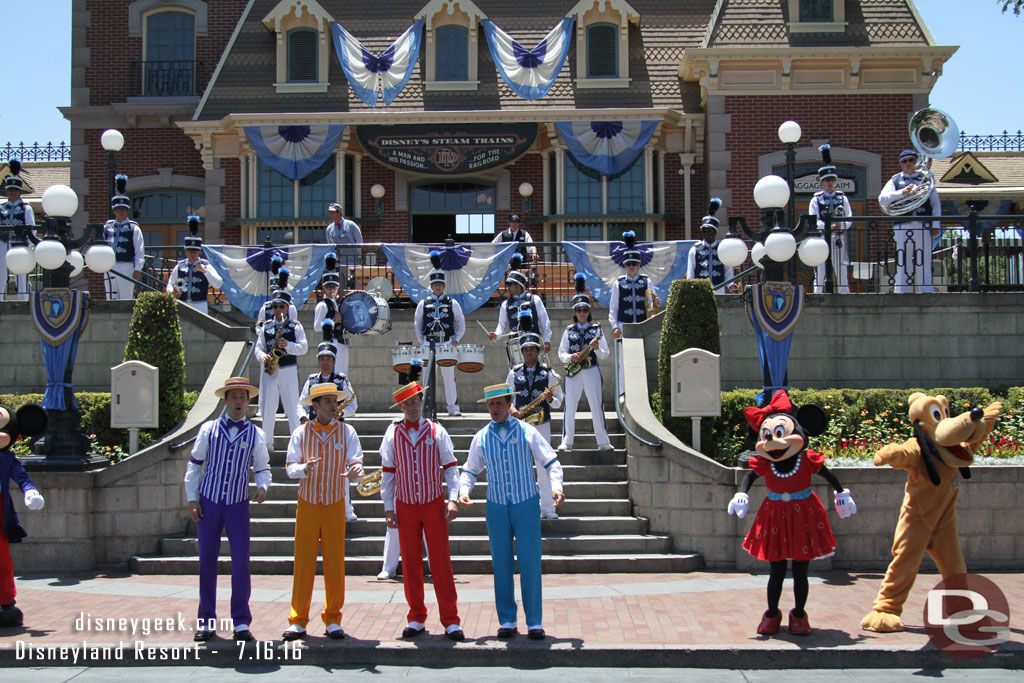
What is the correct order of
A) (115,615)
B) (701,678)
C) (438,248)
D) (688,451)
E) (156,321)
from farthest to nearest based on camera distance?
(438,248) → (156,321) → (688,451) → (115,615) → (701,678)

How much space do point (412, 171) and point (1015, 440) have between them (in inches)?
532

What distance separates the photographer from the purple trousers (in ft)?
25.5

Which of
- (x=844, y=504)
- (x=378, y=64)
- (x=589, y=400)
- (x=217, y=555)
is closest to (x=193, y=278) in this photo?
(x=589, y=400)

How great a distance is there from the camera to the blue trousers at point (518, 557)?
773 centimetres

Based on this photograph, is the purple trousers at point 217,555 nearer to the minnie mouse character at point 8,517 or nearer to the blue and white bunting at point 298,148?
the minnie mouse character at point 8,517

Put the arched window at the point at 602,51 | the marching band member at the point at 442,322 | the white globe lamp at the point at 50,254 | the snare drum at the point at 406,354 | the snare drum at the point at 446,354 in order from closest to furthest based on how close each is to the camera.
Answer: the white globe lamp at the point at 50,254
the snare drum at the point at 406,354
the snare drum at the point at 446,354
the marching band member at the point at 442,322
the arched window at the point at 602,51

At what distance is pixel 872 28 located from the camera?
20.9m

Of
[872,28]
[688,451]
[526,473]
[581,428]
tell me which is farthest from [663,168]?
[526,473]

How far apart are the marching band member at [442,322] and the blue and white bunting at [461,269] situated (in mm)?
2368

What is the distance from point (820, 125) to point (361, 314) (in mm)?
11808

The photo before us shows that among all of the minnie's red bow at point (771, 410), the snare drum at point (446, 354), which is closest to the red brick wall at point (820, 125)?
the snare drum at point (446, 354)

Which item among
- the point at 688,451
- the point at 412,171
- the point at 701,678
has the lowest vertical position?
the point at 701,678

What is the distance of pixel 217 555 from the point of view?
783 cm

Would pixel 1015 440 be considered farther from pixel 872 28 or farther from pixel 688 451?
pixel 872 28
